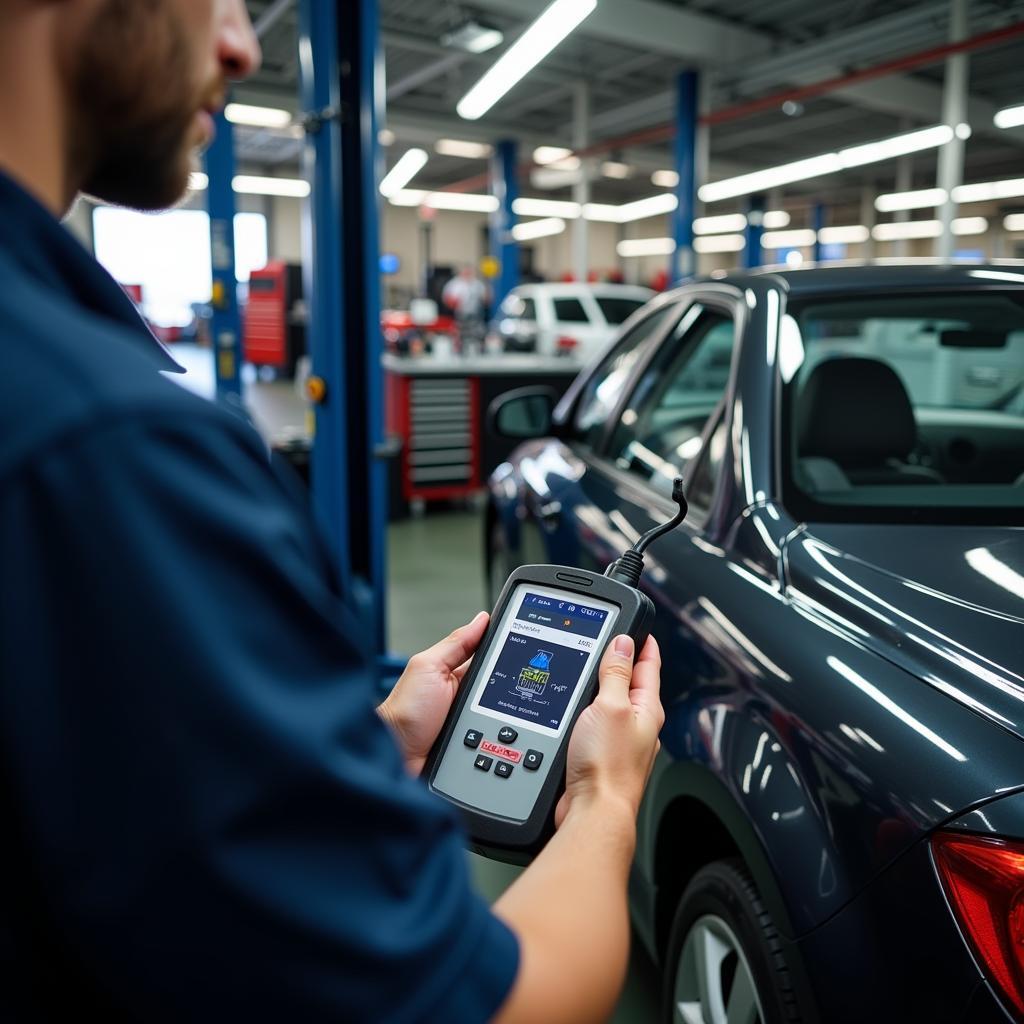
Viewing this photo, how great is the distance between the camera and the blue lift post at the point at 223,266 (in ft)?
16.3

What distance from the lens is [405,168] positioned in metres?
16.5

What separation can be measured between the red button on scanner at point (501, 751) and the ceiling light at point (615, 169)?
1775 cm

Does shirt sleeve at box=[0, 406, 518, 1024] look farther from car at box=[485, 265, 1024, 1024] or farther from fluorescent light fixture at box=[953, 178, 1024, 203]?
fluorescent light fixture at box=[953, 178, 1024, 203]

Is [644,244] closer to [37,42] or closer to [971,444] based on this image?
[971,444]

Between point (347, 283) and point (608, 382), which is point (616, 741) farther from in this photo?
point (347, 283)

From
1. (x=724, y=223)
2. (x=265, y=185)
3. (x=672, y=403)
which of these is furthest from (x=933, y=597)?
(x=724, y=223)

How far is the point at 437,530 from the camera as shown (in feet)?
19.4

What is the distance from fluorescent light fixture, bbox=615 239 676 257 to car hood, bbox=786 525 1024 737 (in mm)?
27975

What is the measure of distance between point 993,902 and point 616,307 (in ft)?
35.9

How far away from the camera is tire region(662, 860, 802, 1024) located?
114cm

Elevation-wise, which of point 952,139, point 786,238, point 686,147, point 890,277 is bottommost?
point 890,277

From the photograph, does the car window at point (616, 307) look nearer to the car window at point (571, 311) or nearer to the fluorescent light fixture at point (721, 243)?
the car window at point (571, 311)

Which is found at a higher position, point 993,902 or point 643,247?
point 643,247

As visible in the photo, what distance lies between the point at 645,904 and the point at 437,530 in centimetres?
441
